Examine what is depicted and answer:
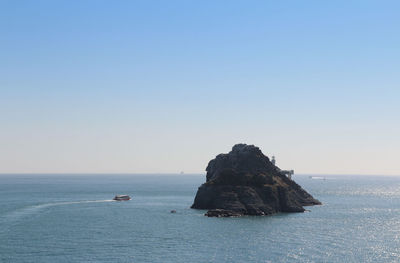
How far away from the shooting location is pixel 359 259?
7781cm

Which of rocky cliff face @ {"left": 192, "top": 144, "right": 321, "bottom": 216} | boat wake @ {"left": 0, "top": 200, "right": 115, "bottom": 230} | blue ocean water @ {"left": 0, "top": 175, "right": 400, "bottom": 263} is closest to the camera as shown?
blue ocean water @ {"left": 0, "top": 175, "right": 400, "bottom": 263}

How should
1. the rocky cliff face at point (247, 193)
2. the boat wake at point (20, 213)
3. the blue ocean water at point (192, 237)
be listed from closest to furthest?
the blue ocean water at point (192, 237) < the boat wake at point (20, 213) < the rocky cliff face at point (247, 193)

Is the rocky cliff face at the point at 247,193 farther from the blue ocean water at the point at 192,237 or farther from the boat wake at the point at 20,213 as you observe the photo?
the boat wake at the point at 20,213

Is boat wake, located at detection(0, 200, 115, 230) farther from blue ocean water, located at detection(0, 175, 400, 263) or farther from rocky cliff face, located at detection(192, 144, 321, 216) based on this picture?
rocky cliff face, located at detection(192, 144, 321, 216)

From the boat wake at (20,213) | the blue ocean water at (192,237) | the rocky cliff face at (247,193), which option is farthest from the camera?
the rocky cliff face at (247,193)

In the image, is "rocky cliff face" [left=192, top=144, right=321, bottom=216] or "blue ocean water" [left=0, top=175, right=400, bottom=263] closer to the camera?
"blue ocean water" [left=0, top=175, right=400, bottom=263]

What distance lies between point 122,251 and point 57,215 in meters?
64.0

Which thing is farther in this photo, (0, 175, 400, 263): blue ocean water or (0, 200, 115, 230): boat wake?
(0, 200, 115, 230): boat wake

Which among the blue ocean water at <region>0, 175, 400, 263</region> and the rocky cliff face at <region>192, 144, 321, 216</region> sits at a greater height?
the rocky cliff face at <region>192, 144, 321, 216</region>

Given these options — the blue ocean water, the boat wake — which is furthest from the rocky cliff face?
the boat wake

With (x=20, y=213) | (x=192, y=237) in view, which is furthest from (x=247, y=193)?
(x=20, y=213)

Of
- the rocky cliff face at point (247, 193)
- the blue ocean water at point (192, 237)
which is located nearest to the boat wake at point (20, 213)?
the blue ocean water at point (192, 237)

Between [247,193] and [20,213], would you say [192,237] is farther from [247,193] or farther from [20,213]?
[20,213]

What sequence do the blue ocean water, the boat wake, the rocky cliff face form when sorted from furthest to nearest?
the rocky cliff face
the boat wake
the blue ocean water
